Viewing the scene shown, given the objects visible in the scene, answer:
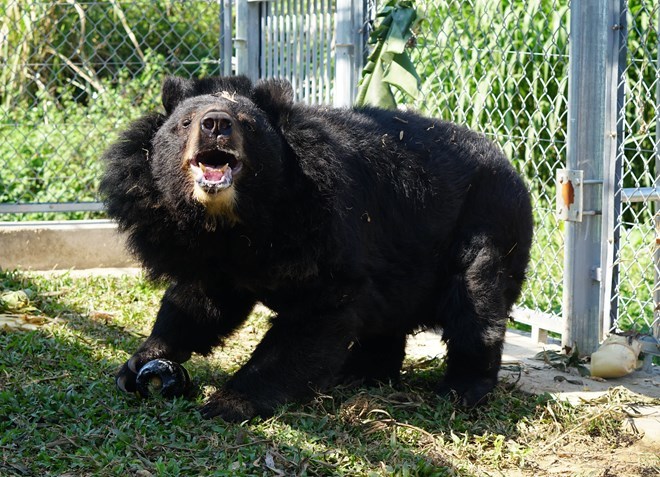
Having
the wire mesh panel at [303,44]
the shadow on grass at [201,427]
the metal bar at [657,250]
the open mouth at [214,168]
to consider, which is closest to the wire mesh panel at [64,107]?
the wire mesh panel at [303,44]

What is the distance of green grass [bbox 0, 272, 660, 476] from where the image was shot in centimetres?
382

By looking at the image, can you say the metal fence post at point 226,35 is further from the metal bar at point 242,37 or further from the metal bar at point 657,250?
the metal bar at point 657,250

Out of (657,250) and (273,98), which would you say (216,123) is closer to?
(273,98)

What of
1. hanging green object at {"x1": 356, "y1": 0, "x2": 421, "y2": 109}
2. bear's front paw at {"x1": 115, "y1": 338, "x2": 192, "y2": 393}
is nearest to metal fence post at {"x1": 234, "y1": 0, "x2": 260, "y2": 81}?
hanging green object at {"x1": 356, "y1": 0, "x2": 421, "y2": 109}

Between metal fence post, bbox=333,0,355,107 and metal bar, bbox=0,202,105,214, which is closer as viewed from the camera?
metal fence post, bbox=333,0,355,107

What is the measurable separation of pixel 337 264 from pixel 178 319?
0.92m

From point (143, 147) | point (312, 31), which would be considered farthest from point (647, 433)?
point (312, 31)

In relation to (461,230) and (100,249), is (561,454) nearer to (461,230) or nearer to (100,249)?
(461,230)

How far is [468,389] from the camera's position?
15.9 feet

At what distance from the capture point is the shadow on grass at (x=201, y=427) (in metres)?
3.80

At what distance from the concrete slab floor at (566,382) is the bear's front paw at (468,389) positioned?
1.16ft

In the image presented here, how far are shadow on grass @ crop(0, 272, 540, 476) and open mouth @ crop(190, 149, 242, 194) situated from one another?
101 cm

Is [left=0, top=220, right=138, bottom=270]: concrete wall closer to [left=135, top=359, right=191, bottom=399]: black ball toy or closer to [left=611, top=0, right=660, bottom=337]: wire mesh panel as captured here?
[left=135, top=359, right=191, bottom=399]: black ball toy

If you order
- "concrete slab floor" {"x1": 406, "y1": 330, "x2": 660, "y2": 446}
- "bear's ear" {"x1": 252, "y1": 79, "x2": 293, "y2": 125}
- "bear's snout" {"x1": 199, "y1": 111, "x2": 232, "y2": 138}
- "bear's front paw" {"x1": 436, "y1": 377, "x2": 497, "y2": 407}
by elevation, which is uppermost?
"bear's ear" {"x1": 252, "y1": 79, "x2": 293, "y2": 125}
